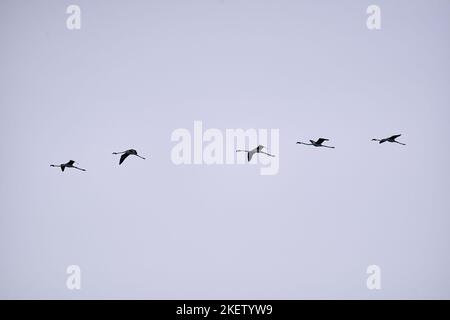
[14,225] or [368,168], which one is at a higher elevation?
[368,168]

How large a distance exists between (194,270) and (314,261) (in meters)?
12.8

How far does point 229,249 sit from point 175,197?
8.24 meters

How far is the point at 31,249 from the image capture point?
8450 centimetres

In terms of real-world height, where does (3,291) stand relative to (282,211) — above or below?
below

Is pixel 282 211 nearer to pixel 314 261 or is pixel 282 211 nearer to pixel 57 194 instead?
pixel 314 261

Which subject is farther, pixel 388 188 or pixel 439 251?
pixel 388 188

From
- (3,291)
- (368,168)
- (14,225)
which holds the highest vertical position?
(368,168)

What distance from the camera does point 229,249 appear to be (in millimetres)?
91562
